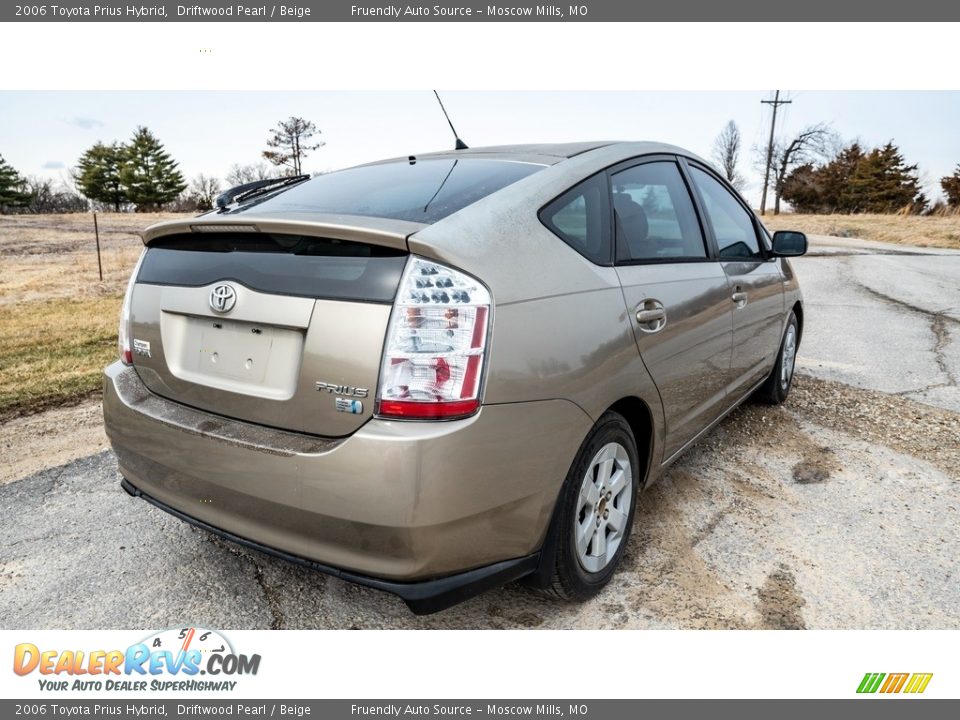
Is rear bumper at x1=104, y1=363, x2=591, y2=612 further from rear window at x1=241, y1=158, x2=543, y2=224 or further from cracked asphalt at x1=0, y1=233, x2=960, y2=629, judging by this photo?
rear window at x1=241, y1=158, x2=543, y2=224

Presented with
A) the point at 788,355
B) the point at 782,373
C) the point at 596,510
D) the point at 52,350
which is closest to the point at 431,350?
the point at 596,510

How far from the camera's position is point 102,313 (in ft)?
28.5

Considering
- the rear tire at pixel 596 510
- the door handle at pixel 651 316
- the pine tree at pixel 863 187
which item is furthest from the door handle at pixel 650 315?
the pine tree at pixel 863 187

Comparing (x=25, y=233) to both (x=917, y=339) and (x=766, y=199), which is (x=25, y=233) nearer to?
(x=917, y=339)

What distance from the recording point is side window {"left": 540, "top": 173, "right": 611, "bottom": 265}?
2260 millimetres

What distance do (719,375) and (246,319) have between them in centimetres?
230

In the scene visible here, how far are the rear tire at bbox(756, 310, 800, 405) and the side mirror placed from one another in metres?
0.61

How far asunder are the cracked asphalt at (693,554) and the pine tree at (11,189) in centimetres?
3834

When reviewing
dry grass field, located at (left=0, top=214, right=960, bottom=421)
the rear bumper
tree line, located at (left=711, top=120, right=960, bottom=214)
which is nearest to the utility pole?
tree line, located at (left=711, top=120, right=960, bottom=214)

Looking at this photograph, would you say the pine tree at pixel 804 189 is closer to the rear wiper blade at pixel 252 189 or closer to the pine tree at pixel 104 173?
the pine tree at pixel 104 173

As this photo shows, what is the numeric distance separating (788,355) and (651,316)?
2.57 m

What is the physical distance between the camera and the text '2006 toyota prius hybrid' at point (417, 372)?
5.83 feet

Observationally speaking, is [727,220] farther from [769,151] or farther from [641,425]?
[769,151]

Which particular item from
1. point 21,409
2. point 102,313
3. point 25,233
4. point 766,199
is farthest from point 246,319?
point 766,199
